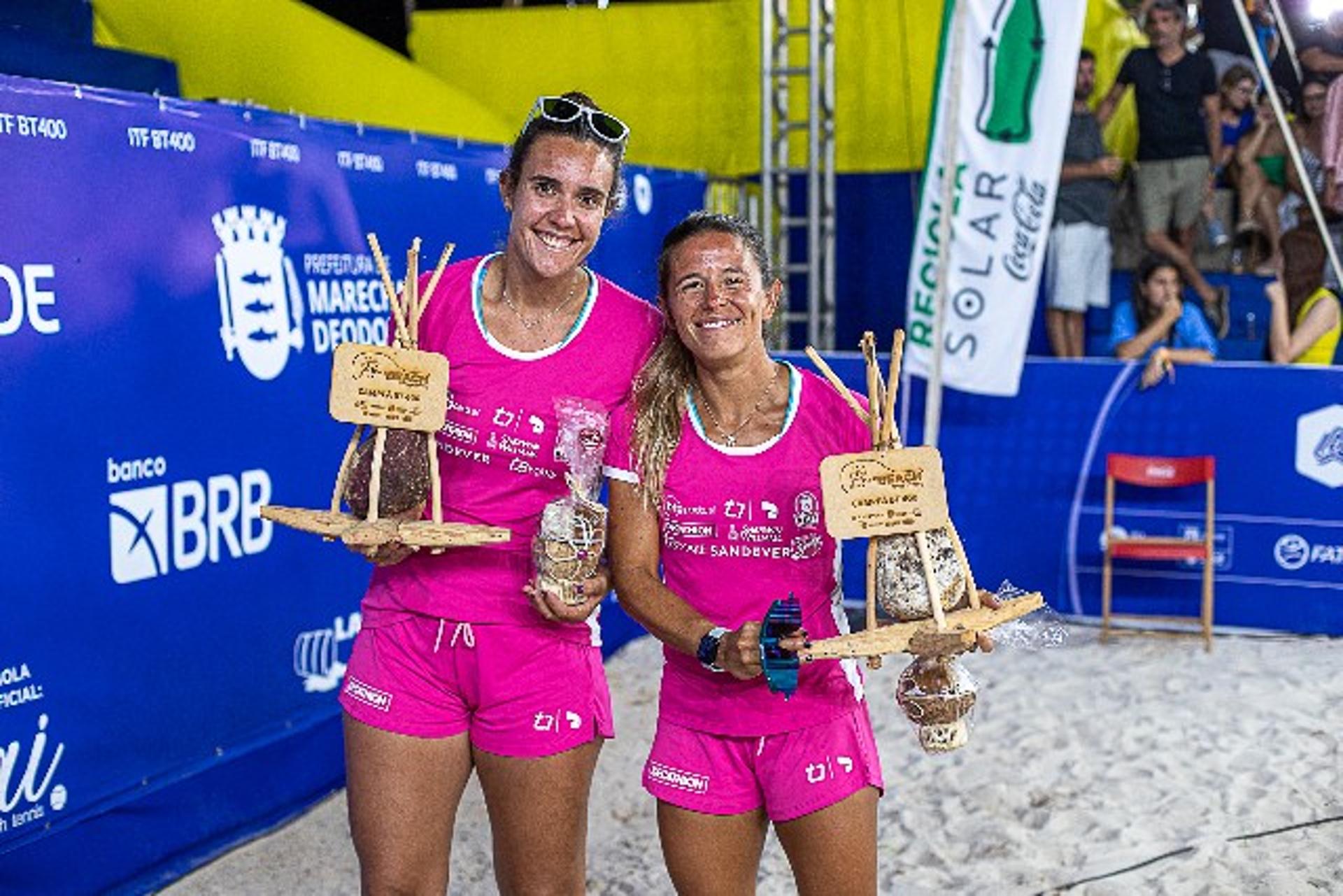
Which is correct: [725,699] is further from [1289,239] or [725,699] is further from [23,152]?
[1289,239]

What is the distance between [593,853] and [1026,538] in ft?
12.1

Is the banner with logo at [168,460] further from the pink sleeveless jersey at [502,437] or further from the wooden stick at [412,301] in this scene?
the wooden stick at [412,301]

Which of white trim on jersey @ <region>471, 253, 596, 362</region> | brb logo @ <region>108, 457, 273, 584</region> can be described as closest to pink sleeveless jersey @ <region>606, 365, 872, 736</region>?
white trim on jersey @ <region>471, 253, 596, 362</region>

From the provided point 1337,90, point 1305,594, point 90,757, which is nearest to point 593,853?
point 90,757

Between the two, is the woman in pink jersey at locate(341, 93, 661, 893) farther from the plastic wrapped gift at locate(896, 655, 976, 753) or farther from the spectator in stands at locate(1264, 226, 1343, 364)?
the spectator in stands at locate(1264, 226, 1343, 364)

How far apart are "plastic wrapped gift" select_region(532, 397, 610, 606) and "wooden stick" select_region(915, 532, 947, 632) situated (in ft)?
1.96

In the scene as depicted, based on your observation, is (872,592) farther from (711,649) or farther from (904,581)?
(711,649)

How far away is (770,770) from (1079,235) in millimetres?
7351

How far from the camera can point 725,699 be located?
9.49 feet

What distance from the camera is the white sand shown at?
4797mm

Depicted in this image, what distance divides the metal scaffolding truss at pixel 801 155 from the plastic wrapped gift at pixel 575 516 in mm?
7260

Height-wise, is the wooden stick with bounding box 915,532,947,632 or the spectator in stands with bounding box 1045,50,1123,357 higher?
the spectator in stands with bounding box 1045,50,1123,357

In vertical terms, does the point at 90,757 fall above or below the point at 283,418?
below

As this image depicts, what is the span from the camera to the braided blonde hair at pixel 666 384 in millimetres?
2906
